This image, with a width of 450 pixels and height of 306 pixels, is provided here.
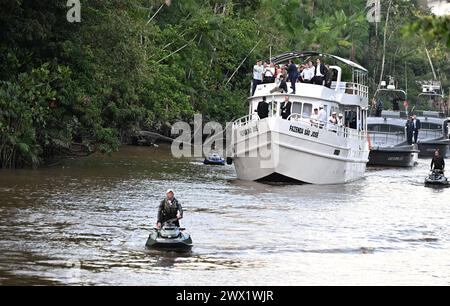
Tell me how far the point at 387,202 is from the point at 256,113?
6.17 metres

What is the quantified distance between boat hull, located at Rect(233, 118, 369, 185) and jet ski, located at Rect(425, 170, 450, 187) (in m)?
4.16

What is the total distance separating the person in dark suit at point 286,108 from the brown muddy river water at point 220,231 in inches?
103

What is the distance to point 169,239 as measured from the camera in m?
21.7

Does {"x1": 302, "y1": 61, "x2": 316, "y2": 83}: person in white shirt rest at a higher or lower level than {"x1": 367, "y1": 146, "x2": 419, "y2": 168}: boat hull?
higher

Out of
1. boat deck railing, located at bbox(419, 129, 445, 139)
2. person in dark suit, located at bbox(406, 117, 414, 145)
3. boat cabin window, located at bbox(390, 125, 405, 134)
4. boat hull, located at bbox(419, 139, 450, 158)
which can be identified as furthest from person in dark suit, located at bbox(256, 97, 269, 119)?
boat deck railing, located at bbox(419, 129, 445, 139)

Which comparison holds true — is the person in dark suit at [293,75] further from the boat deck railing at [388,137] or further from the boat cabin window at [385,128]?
the boat cabin window at [385,128]

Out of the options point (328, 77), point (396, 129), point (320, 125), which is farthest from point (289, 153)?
point (396, 129)

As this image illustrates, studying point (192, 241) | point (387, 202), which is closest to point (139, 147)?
point (387, 202)

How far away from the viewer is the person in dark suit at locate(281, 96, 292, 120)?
36938mm

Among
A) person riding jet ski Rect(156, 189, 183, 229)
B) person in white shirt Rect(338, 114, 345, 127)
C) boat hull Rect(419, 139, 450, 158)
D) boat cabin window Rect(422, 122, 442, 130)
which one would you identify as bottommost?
person riding jet ski Rect(156, 189, 183, 229)

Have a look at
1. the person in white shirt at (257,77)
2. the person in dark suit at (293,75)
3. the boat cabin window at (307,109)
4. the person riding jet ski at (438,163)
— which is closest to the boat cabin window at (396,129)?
the person riding jet ski at (438,163)

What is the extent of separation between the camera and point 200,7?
213 feet

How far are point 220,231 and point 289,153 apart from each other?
1102cm

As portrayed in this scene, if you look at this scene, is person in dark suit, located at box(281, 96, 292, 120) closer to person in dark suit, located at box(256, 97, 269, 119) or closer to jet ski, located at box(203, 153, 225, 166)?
person in dark suit, located at box(256, 97, 269, 119)
